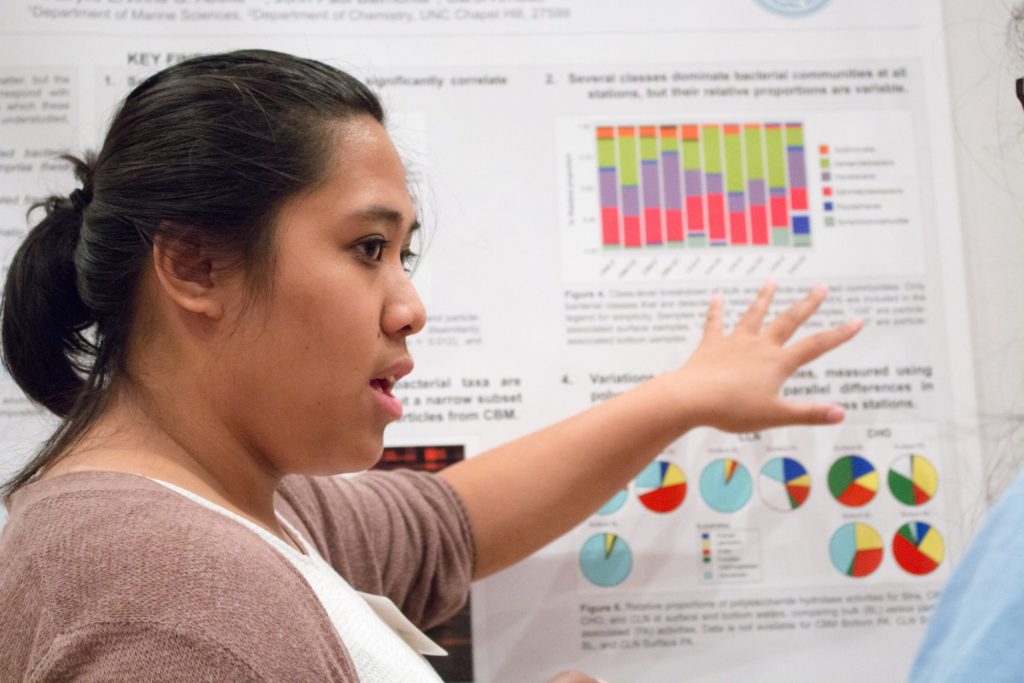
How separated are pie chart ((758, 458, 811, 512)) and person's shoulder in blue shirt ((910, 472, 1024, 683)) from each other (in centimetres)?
69

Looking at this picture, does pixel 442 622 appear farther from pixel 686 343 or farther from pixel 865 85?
pixel 865 85

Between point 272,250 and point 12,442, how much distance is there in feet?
2.09


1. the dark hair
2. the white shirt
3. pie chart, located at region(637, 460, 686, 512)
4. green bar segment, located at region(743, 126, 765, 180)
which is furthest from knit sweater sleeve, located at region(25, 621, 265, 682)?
green bar segment, located at region(743, 126, 765, 180)

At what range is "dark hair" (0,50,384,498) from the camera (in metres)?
0.81

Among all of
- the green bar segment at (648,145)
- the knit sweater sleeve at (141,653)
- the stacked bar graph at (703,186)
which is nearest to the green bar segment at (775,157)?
the stacked bar graph at (703,186)

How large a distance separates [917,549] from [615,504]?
414 mm

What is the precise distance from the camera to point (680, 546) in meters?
1.30

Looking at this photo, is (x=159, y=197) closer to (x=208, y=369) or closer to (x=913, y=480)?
(x=208, y=369)

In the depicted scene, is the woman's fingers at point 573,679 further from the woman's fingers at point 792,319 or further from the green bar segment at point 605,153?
the green bar segment at point 605,153

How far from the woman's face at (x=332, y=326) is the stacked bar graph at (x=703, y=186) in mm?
474

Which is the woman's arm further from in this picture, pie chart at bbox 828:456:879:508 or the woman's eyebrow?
the woman's eyebrow

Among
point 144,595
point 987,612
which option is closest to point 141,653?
point 144,595

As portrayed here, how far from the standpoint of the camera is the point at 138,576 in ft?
2.22

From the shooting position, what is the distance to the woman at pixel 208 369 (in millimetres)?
678
